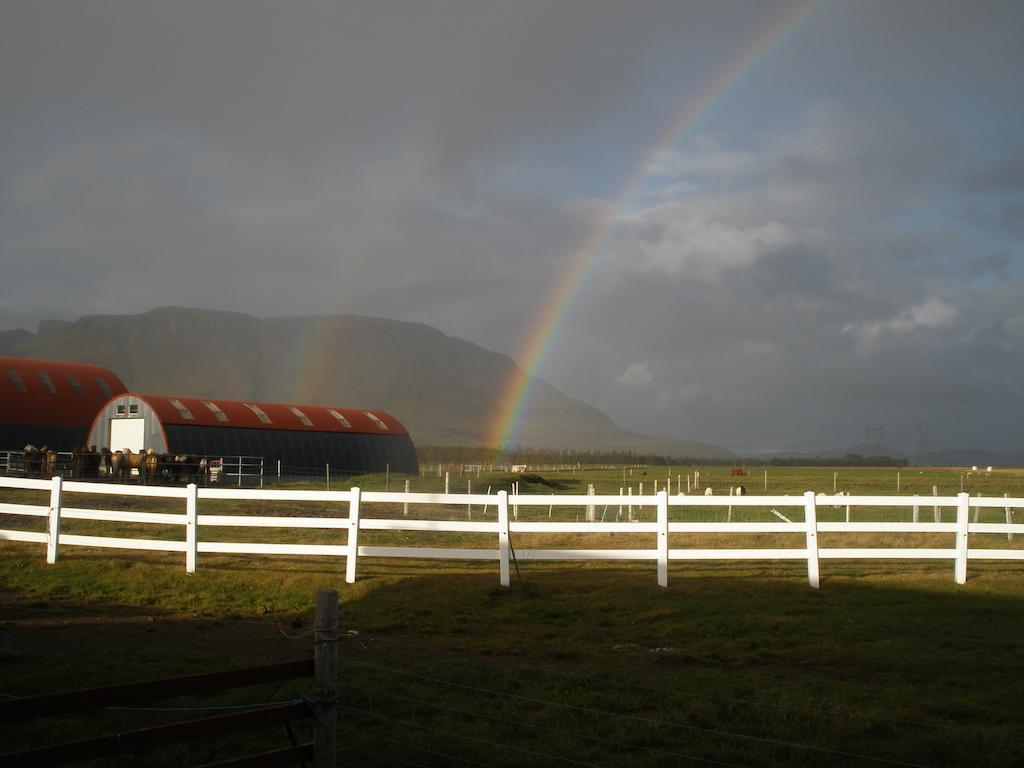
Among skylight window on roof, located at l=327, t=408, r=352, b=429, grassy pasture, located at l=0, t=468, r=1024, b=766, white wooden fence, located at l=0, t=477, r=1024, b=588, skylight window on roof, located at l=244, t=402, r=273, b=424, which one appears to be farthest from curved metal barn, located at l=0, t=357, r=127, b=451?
white wooden fence, located at l=0, t=477, r=1024, b=588

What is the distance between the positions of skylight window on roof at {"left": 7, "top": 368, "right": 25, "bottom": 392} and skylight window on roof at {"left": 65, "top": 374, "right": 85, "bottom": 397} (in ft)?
10.1

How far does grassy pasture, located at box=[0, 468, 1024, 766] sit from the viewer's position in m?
6.63

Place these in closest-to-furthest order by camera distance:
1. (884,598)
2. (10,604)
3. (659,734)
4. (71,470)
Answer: (659,734)
(10,604)
(884,598)
(71,470)

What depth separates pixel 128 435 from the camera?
43375 millimetres

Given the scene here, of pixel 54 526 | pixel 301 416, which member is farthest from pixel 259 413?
pixel 54 526

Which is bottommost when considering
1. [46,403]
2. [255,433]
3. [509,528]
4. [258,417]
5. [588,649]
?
[588,649]

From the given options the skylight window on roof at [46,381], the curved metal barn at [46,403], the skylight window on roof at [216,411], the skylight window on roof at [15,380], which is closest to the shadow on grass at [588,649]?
the skylight window on roof at [216,411]

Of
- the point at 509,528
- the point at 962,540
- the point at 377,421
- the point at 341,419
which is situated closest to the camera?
the point at 509,528

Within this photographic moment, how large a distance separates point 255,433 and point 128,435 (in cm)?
571

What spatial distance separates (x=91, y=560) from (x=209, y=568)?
1.92m

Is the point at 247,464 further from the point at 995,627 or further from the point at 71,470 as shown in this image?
the point at 995,627

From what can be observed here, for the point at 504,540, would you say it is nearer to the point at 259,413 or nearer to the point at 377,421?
the point at 259,413

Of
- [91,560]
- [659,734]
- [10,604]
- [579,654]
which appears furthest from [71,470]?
[659,734]

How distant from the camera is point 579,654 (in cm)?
971
